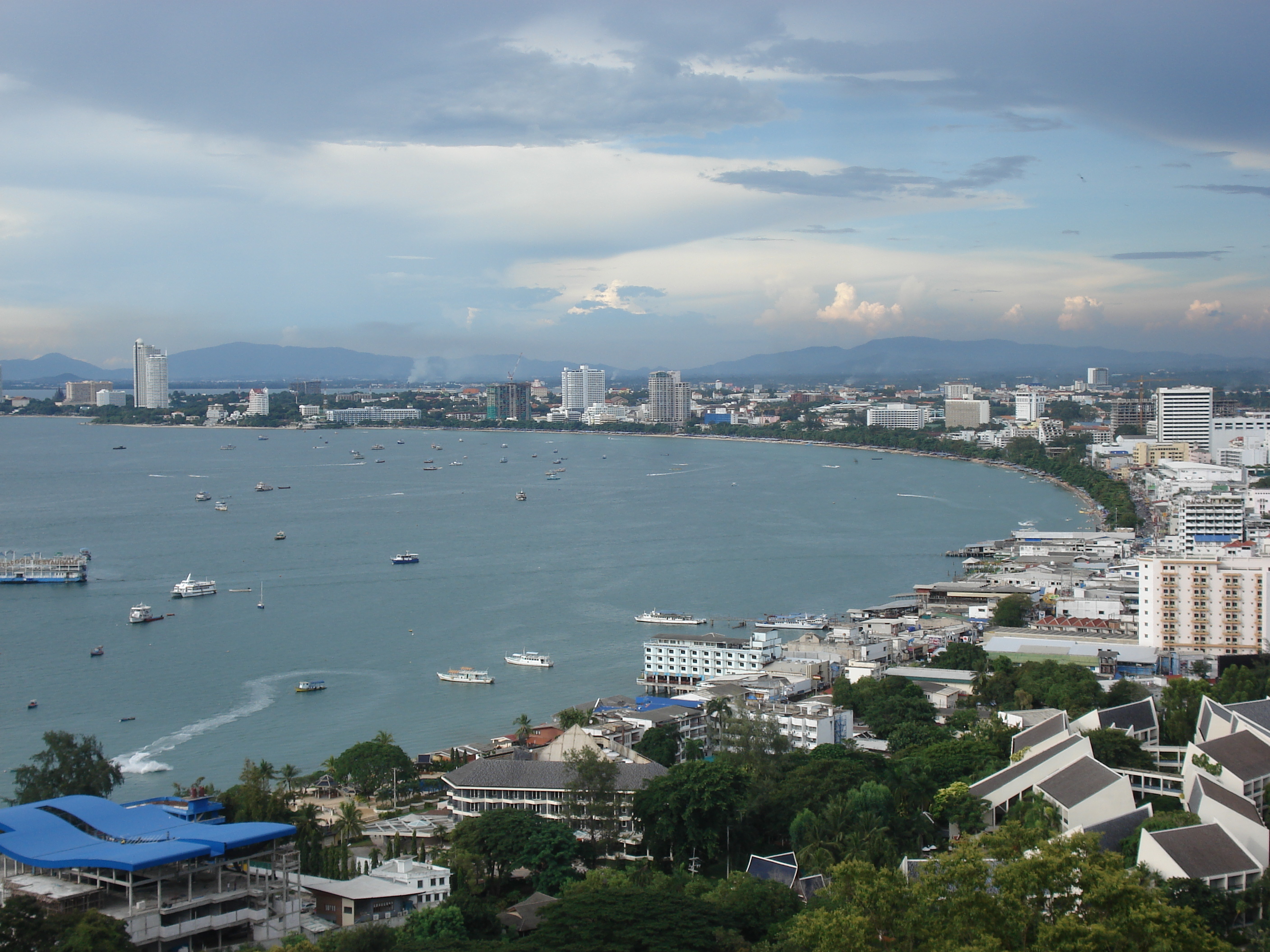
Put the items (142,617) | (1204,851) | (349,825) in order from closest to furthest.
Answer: (1204,851), (349,825), (142,617)

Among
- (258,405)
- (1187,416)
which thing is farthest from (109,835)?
(258,405)

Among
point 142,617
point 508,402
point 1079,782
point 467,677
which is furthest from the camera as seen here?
point 508,402

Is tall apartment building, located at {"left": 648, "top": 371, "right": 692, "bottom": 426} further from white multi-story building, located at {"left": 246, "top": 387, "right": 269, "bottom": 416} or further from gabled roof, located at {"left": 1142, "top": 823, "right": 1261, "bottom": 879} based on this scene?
gabled roof, located at {"left": 1142, "top": 823, "right": 1261, "bottom": 879}

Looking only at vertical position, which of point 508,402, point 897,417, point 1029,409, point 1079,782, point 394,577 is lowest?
point 394,577

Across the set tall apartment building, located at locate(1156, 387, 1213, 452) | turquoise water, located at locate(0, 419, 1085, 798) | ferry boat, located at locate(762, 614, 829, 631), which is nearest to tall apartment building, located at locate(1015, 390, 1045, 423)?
tall apartment building, located at locate(1156, 387, 1213, 452)

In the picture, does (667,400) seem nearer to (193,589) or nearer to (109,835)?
(193,589)

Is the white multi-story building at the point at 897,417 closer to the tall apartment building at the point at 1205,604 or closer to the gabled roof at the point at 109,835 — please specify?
the tall apartment building at the point at 1205,604

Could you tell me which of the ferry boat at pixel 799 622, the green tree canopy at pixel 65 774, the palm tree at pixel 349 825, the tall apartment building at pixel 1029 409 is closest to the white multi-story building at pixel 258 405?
the tall apartment building at pixel 1029 409

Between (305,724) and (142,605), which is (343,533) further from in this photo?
(305,724)
